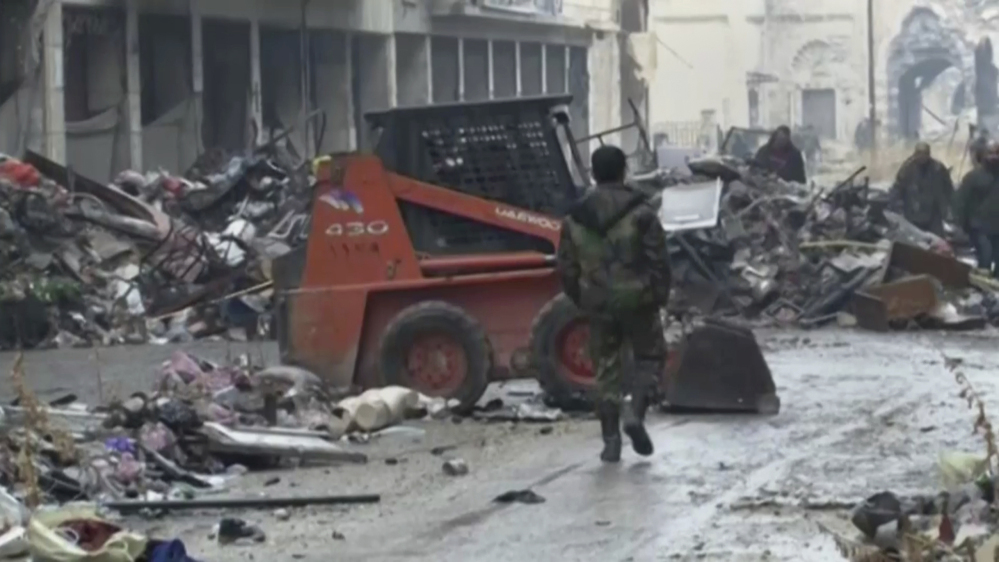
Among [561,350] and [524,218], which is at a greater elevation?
[524,218]

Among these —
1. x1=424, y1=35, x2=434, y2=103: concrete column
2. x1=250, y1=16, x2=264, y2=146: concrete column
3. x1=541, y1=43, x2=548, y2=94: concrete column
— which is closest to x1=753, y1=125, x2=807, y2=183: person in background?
x1=250, y1=16, x2=264, y2=146: concrete column

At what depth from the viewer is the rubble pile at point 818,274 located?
74.1 ft

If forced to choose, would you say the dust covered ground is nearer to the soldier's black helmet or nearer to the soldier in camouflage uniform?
the soldier in camouflage uniform

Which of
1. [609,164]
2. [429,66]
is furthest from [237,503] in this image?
[429,66]

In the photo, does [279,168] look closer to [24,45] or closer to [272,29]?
[24,45]

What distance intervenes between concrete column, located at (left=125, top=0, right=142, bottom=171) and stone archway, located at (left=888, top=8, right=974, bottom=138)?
47.4 meters

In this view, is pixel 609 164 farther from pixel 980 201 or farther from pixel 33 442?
pixel 980 201

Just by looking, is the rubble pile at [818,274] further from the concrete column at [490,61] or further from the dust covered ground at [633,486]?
the concrete column at [490,61]

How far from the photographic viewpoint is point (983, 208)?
25.0 m

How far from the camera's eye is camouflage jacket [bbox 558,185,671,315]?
485 inches

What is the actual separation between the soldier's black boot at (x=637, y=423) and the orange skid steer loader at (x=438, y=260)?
8.95 ft

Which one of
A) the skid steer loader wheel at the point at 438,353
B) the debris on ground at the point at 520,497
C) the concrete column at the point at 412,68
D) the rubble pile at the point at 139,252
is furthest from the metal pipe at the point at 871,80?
the debris on ground at the point at 520,497

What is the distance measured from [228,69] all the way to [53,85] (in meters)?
9.36

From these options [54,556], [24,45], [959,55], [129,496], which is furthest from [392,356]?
[959,55]
